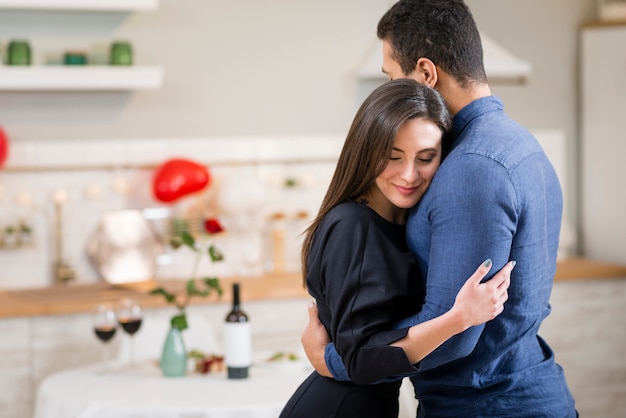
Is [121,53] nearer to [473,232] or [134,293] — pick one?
[134,293]

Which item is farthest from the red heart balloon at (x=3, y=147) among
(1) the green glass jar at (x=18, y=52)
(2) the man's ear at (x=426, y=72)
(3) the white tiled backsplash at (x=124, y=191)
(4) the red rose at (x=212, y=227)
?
(2) the man's ear at (x=426, y=72)

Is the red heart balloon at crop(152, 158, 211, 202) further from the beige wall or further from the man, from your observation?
the man

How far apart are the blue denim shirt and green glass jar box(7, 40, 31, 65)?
3196 millimetres

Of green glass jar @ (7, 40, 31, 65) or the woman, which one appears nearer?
the woman

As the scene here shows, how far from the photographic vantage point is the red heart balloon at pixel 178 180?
463cm

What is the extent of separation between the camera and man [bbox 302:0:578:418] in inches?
63.1

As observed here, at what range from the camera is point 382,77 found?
513 cm

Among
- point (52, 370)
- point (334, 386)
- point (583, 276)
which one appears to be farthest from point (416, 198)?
point (583, 276)

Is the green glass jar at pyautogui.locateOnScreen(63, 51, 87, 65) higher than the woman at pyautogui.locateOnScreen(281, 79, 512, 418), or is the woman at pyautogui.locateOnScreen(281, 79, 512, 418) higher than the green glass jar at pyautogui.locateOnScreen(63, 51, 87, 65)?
the green glass jar at pyautogui.locateOnScreen(63, 51, 87, 65)

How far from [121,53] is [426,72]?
3.09 meters

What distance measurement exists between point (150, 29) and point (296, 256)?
1.40m

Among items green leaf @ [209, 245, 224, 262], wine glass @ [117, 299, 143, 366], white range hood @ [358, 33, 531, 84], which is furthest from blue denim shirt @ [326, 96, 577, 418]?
white range hood @ [358, 33, 531, 84]

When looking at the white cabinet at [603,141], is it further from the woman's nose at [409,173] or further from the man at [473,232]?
the woman's nose at [409,173]

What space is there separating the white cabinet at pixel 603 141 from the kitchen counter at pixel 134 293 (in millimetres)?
459
